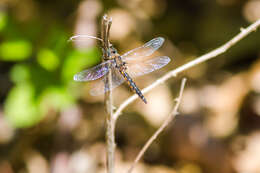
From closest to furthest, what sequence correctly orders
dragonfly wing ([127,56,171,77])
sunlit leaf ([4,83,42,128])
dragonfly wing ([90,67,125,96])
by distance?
dragonfly wing ([90,67,125,96])
dragonfly wing ([127,56,171,77])
sunlit leaf ([4,83,42,128])

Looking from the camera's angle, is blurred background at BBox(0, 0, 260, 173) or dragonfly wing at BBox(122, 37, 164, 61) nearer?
dragonfly wing at BBox(122, 37, 164, 61)

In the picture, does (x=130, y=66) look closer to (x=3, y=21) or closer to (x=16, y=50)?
(x=16, y=50)

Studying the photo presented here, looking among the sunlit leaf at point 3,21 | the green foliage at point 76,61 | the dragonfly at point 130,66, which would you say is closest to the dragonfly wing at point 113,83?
the dragonfly at point 130,66

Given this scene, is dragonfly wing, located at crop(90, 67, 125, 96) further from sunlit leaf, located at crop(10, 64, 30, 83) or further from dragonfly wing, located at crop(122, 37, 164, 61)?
sunlit leaf, located at crop(10, 64, 30, 83)

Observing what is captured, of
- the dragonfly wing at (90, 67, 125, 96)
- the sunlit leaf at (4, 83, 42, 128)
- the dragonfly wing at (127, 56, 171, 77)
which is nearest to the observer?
the dragonfly wing at (90, 67, 125, 96)

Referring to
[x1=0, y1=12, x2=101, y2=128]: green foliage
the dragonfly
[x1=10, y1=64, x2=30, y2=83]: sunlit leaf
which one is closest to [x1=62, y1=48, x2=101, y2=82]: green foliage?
[x1=0, y1=12, x2=101, y2=128]: green foliage

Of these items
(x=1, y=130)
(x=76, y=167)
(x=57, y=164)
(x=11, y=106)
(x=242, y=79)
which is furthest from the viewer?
(x=242, y=79)

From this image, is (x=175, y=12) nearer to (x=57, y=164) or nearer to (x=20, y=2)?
(x=20, y=2)

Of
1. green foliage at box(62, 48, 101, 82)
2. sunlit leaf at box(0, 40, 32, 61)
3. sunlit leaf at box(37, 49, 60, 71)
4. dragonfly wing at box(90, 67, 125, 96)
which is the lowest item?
dragonfly wing at box(90, 67, 125, 96)

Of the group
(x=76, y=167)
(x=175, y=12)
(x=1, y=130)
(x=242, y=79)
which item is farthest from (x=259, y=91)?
(x=1, y=130)
